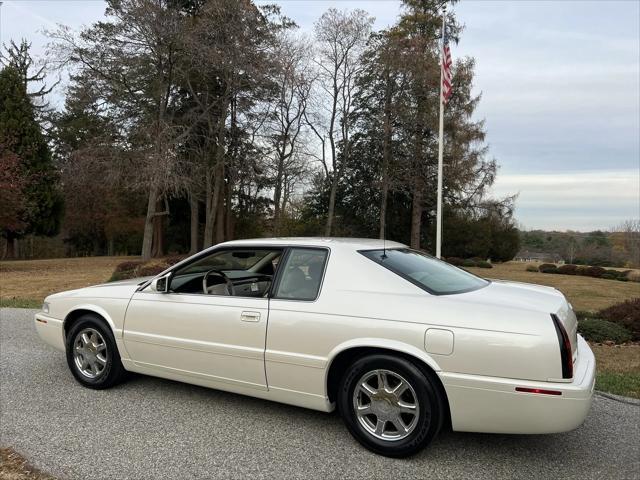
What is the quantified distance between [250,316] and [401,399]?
131 centimetres

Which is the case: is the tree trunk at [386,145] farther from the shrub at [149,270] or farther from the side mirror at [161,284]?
the side mirror at [161,284]

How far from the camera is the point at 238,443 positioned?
350 centimetres

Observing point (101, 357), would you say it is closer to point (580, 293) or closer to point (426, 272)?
point (426, 272)

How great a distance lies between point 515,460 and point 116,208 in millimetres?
39069

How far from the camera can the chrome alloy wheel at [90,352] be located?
15.3 feet

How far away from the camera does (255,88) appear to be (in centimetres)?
2495

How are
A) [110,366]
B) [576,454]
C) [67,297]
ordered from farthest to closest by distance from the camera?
[67,297], [110,366], [576,454]

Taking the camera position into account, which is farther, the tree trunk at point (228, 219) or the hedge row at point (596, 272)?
the tree trunk at point (228, 219)

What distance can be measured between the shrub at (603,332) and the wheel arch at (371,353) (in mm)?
5156

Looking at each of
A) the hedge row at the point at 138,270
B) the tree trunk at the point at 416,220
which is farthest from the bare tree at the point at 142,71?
the tree trunk at the point at 416,220

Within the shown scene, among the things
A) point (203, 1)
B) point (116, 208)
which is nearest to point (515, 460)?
point (203, 1)

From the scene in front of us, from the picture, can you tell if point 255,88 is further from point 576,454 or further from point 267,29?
point 576,454

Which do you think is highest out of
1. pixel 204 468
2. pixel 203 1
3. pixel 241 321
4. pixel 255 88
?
pixel 203 1

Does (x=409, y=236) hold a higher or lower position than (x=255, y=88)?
lower
